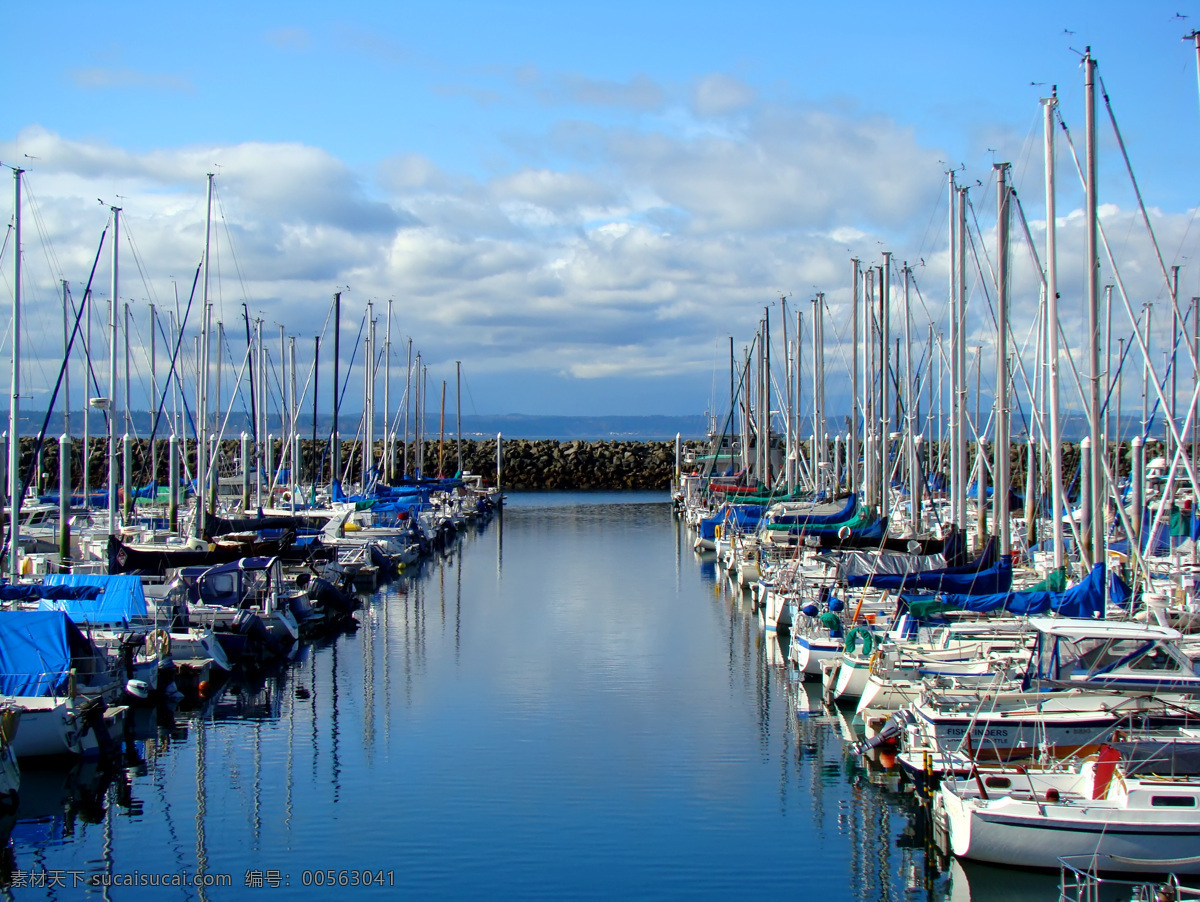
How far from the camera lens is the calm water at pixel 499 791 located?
16.5m

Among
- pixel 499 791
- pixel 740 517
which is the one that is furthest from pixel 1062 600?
pixel 740 517

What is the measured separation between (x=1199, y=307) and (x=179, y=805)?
3822 centimetres

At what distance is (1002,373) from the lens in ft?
93.7

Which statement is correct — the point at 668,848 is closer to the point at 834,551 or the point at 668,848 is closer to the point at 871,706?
the point at 871,706

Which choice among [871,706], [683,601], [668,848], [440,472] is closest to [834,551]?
[683,601]

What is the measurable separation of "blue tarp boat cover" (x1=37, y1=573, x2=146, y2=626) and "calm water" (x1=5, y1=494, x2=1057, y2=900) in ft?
9.01

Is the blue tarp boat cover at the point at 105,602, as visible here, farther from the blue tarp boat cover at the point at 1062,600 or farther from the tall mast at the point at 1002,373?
the tall mast at the point at 1002,373

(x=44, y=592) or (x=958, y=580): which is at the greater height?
(x=958, y=580)

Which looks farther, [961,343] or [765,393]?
[765,393]

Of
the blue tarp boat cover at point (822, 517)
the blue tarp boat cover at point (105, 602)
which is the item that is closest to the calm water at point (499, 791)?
the blue tarp boat cover at point (105, 602)

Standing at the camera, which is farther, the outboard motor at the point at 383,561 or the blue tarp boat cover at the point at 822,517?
the outboard motor at the point at 383,561

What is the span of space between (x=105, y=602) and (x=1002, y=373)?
20510 millimetres

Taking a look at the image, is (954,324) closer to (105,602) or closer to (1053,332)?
(1053,332)

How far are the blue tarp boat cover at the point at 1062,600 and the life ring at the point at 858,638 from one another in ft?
4.77
